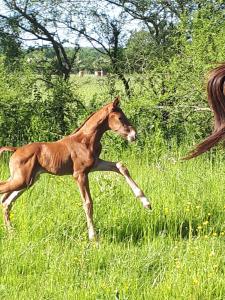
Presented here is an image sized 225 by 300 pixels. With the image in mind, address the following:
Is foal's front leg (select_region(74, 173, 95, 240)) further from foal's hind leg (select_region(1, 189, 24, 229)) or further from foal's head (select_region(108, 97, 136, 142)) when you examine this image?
foal's hind leg (select_region(1, 189, 24, 229))

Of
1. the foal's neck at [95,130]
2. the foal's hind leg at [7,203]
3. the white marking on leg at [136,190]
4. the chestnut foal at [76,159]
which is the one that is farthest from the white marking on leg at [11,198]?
the white marking on leg at [136,190]

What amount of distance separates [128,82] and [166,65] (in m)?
0.88

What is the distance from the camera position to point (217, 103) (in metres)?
4.18

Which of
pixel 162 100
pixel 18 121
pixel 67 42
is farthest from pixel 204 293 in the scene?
pixel 67 42

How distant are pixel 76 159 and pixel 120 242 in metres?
0.84

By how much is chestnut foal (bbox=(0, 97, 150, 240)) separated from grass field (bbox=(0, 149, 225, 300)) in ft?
1.27

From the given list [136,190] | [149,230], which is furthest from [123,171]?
[149,230]

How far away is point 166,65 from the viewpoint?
1066cm

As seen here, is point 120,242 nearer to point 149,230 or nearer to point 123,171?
point 149,230

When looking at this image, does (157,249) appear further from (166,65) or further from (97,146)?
(166,65)

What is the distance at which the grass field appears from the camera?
12.8ft

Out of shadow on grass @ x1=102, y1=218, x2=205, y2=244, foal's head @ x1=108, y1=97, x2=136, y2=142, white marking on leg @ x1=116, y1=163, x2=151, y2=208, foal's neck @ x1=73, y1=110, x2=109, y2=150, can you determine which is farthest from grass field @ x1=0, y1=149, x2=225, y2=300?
foal's head @ x1=108, y1=97, x2=136, y2=142

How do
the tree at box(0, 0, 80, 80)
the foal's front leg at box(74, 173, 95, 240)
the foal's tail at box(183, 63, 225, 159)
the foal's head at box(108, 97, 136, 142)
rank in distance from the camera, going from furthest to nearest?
1. the tree at box(0, 0, 80, 80)
2. the foal's head at box(108, 97, 136, 142)
3. the foal's front leg at box(74, 173, 95, 240)
4. the foal's tail at box(183, 63, 225, 159)

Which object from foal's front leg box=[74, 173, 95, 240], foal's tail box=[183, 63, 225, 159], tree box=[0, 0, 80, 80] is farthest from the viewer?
A: tree box=[0, 0, 80, 80]
